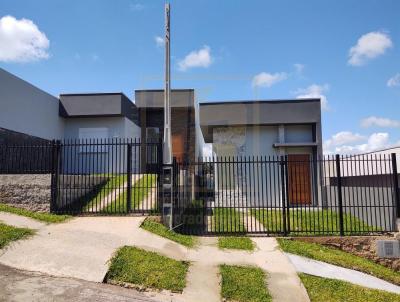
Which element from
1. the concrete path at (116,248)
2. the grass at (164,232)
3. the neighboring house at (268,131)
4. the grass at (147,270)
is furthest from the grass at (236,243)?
the neighboring house at (268,131)

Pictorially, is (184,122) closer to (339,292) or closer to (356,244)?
(356,244)

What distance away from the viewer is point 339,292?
5828mm

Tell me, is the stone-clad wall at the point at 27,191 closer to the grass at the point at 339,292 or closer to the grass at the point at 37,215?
the grass at the point at 37,215

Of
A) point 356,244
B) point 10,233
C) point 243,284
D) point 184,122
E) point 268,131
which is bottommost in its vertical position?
point 243,284

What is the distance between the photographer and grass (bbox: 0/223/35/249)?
6631 millimetres

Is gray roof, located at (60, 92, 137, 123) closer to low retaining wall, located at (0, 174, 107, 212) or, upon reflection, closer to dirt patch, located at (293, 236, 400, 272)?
low retaining wall, located at (0, 174, 107, 212)

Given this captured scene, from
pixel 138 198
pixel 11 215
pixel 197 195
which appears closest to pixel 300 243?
pixel 138 198

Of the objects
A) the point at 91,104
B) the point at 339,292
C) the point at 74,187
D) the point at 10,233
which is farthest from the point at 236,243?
the point at 91,104

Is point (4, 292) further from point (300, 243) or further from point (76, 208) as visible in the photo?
point (300, 243)

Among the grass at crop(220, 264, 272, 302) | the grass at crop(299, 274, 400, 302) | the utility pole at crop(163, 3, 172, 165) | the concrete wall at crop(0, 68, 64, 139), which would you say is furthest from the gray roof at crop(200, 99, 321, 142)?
the grass at crop(299, 274, 400, 302)

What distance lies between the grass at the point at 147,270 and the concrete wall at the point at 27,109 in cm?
937

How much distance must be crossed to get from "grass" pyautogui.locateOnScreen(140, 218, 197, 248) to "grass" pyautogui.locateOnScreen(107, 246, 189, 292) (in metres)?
1.36

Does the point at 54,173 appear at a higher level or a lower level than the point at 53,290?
higher

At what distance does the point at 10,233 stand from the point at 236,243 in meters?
4.95
